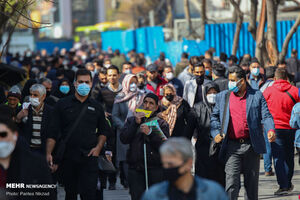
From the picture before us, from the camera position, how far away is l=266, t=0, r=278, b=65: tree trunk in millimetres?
17567

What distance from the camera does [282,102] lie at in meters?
10.7

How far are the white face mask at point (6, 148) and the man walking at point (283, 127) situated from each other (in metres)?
5.74

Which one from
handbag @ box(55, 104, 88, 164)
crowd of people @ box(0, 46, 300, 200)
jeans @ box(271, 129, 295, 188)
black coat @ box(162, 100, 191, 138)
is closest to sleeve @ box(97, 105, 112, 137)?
crowd of people @ box(0, 46, 300, 200)

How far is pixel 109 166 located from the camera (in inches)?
338

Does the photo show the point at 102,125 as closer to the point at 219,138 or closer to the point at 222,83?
the point at 219,138

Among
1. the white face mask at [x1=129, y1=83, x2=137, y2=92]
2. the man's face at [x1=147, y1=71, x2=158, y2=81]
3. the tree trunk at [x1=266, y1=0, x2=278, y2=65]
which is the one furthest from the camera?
the tree trunk at [x1=266, y1=0, x2=278, y2=65]

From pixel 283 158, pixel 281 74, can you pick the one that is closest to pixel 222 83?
→ pixel 281 74

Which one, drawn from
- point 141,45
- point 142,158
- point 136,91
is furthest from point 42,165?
point 141,45

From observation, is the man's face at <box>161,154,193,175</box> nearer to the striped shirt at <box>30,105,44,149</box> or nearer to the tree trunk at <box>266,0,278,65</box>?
the striped shirt at <box>30,105,44,149</box>

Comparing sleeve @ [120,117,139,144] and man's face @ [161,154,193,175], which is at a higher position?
man's face @ [161,154,193,175]

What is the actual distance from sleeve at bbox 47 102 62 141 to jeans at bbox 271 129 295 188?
11.7 ft

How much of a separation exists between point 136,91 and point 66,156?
10.0 feet

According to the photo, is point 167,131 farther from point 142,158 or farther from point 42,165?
point 42,165

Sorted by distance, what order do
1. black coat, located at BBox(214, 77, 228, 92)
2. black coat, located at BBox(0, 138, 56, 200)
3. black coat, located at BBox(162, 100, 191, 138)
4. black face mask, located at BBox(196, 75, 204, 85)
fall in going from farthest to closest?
black face mask, located at BBox(196, 75, 204, 85) → black coat, located at BBox(214, 77, 228, 92) → black coat, located at BBox(162, 100, 191, 138) → black coat, located at BBox(0, 138, 56, 200)
